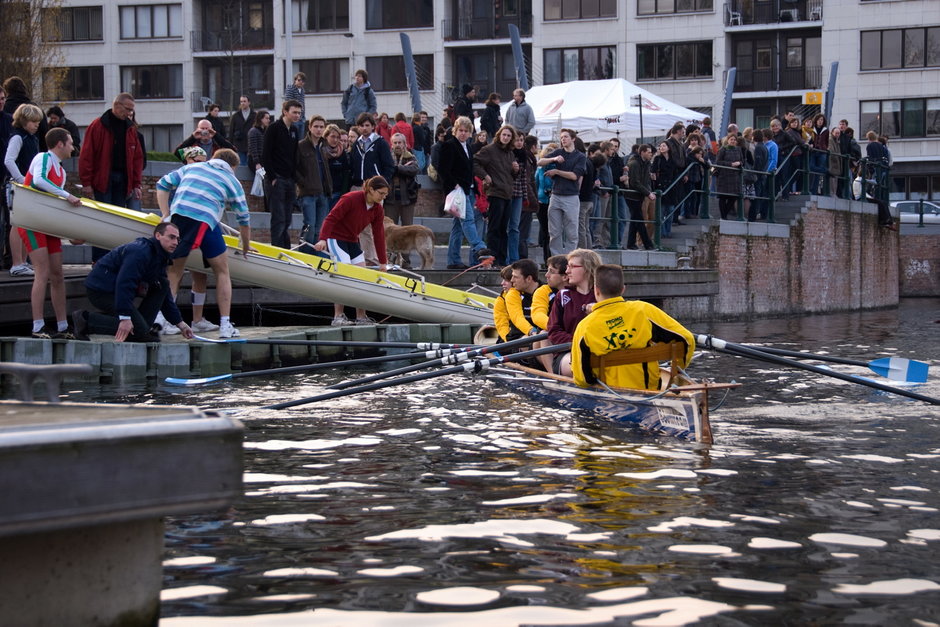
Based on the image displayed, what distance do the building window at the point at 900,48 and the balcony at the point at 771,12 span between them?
2278 millimetres

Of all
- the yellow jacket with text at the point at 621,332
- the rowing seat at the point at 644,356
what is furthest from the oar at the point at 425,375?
the rowing seat at the point at 644,356

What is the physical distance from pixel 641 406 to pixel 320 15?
47196 millimetres

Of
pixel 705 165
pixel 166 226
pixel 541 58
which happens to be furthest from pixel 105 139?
pixel 541 58

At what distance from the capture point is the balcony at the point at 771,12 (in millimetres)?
49625

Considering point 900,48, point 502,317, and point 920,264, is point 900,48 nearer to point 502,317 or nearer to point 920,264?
point 920,264

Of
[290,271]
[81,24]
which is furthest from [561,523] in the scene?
[81,24]

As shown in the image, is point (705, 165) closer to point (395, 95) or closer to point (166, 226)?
point (166, 226)

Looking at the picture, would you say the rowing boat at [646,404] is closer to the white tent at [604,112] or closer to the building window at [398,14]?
the white tent at [604,112]

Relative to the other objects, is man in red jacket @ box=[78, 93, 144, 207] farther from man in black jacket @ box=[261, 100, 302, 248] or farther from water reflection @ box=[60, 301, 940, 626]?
water reflection @ box=[60, 301, 940, 626]

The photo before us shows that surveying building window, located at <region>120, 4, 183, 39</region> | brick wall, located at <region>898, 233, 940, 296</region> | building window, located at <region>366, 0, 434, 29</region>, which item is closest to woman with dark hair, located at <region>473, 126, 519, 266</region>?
brick wall, located at <region>898, 233, 940, 296</region>

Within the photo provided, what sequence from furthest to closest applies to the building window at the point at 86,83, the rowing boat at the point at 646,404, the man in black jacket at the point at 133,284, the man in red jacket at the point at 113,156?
1. the building window at the point at 86,83
2. the man in red jacket at the point at 113,156
3. the man in black jacket at the point at 133,284
4. the rowing boat at the point at 646,404

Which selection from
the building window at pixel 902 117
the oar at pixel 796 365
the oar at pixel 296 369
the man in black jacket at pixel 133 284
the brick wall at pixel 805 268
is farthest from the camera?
the building window at pixel 902 117

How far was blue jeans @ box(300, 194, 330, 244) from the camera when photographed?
655 inches

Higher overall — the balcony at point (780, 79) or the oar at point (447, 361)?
the balcony at point (780, 79)
